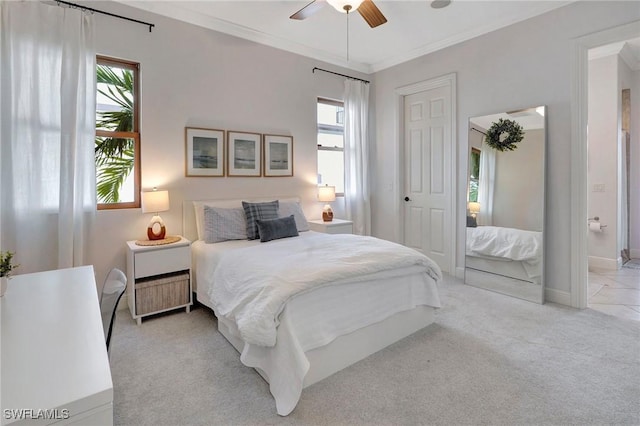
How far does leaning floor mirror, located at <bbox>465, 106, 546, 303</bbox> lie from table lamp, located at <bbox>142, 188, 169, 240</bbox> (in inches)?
138

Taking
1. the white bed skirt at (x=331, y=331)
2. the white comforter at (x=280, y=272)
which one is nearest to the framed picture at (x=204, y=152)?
the white comforter at (x=280, y=272)

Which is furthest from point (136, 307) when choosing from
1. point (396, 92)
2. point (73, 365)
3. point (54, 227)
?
point (396, 92)

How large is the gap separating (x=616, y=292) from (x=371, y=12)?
3.93 metres

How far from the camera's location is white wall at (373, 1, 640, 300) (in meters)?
3.23

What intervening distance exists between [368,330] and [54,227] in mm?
2845

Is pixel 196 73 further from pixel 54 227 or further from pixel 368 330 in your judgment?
pixel 368 330

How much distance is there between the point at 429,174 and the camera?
A: 4695 mm

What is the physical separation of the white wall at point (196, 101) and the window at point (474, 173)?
82.5 inches

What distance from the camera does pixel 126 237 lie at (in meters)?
3.29

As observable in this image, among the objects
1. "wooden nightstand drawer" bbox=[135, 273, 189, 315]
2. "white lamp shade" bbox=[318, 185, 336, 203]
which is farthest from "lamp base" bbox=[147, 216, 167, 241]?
"white lamp shade" bbox=[318, 185, 336, 203]

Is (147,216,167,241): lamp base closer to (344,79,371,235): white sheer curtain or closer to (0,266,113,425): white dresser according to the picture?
(0,266,113,425): white dresser

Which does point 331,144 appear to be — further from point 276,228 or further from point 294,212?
point 276,228

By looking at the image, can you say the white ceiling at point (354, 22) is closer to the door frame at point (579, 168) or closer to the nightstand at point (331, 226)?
the door frame at point (579, 168)

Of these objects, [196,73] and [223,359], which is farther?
[196,73]
